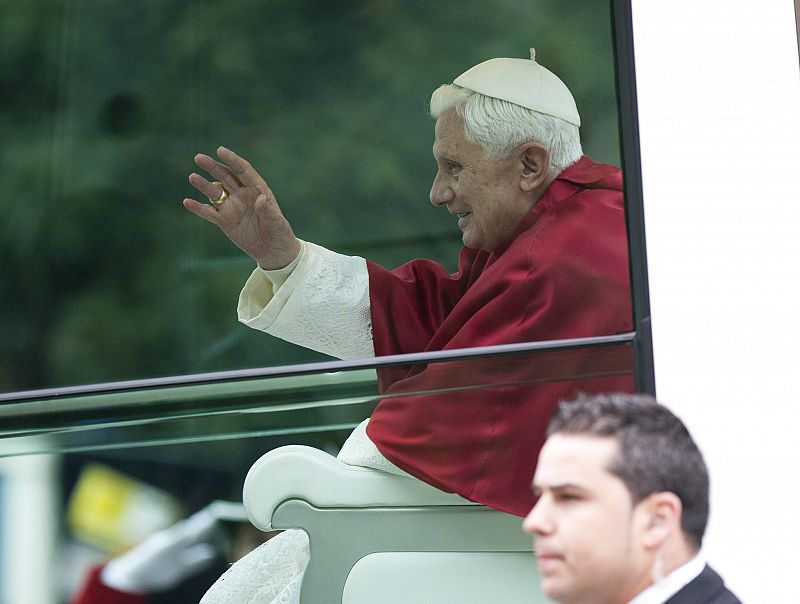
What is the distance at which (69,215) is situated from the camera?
8.79 ft

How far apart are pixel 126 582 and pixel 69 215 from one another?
704mm

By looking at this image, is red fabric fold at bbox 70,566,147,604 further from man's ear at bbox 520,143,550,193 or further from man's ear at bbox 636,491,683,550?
man's ear at bbox 636,491,683,550

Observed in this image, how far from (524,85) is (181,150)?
669mm

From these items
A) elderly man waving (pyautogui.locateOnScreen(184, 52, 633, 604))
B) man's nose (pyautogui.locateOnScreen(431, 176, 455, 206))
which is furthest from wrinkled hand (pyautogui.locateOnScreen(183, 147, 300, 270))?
man's nose (pyautogui.locateOnScreen(431, 176, 455, 206))

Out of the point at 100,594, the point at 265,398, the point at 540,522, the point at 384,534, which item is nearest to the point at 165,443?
the point at 265,398

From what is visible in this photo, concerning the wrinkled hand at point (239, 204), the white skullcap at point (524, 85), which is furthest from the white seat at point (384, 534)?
the white skullcap at point (524, 85)

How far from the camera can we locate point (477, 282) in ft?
8.66

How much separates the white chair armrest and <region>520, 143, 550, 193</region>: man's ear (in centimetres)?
62

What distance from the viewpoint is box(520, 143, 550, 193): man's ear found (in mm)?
2676

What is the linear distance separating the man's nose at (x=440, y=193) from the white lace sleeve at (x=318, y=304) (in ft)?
0.66

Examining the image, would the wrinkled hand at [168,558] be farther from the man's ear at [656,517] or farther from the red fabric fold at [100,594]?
the man's ear at [656,517]

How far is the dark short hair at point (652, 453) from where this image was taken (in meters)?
1.62

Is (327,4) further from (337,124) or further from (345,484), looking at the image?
(345,484)

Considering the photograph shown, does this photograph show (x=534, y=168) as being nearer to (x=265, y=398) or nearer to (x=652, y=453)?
(x=265, y=398)
